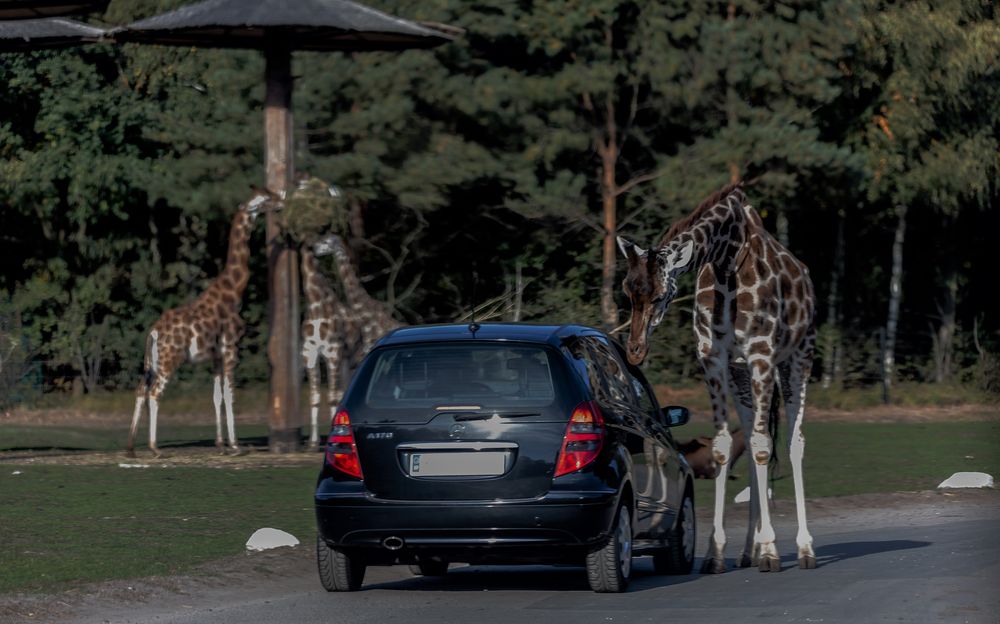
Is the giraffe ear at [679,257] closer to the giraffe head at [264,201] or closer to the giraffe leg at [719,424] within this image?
the giraffe leg at [719,424]

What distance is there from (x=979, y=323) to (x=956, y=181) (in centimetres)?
503

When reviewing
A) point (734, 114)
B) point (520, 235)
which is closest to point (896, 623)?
→ point (734, 114)

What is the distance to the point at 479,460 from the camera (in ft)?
36.6

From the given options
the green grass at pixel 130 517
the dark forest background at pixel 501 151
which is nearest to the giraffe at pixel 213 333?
the green grass at pixel 130 517

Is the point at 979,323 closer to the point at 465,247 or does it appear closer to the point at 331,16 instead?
the point at 465,247

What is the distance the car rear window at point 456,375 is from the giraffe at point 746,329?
6.27 feet

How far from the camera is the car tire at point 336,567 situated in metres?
11.8

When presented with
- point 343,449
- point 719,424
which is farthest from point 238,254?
point 343,449

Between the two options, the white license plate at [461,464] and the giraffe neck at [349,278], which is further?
the giraffe neck at [349,278]

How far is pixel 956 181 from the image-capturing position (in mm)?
37375

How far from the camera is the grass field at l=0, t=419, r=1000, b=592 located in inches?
530

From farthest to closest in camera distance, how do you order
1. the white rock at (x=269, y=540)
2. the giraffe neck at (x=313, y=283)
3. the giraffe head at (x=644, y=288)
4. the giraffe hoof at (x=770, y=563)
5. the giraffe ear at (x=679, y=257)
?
the giraffe neck at (x=313, y=283) < the white rock at (x=269, y=540) < the giraffe hoof at (x=770, y=563) < the giraffe ear at (x=679, y=257) < the giraffe head at (x=644, y=288)

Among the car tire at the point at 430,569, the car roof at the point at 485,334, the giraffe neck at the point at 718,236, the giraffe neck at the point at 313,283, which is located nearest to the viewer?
the car roof at the point at 485,334

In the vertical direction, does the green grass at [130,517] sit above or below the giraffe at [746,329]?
below
